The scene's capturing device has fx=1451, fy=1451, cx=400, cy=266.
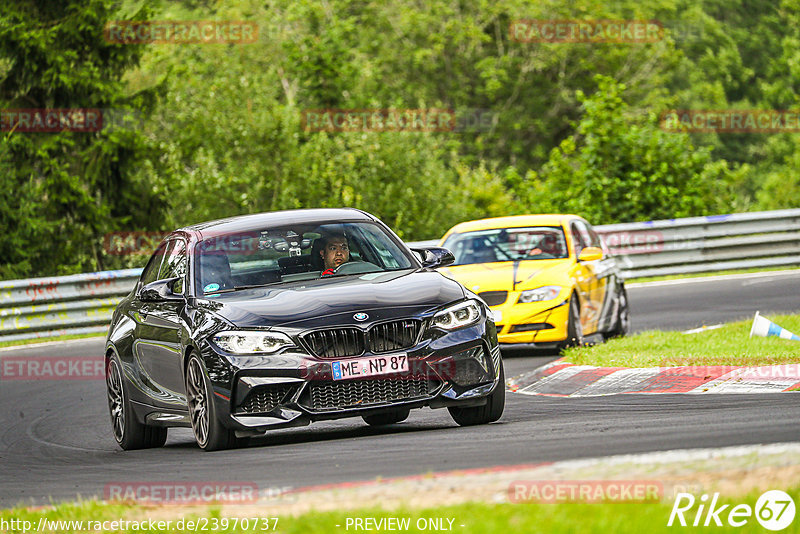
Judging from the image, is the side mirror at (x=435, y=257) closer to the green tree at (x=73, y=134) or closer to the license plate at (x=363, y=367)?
the license plate at (x=363, y=367)

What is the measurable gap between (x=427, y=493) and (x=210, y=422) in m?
3.32

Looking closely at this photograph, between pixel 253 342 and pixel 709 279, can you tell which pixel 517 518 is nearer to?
pixel 253 342

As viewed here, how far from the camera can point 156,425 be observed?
1039cm

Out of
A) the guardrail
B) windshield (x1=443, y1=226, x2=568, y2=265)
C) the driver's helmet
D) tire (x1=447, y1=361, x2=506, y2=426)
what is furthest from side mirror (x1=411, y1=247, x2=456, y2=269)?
the guardrail

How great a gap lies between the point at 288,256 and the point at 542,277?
5987 millimetres

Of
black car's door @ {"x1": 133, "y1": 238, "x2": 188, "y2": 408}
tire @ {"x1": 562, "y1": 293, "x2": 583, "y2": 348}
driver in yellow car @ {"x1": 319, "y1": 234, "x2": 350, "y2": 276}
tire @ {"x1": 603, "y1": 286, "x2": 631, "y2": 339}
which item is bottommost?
tire @ {"x1": 603, "y1": 286, "x2": 631, "y2": 339}

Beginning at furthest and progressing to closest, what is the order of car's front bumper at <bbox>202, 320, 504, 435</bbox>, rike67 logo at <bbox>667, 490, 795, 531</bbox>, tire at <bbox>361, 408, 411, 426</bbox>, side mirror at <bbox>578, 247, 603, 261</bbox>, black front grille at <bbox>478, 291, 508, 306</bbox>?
side mirror at <bbox>578, 247, 603, 261</bbox>
black front grille at <bbox>478, 291, 508, 306</bbox>
tire at <bbox>361, 408, 411, 426</bbox>
car's front bumper at <bbox>202, 320, 504, 435</bbox>
rike67 logo at <bbox>667, 490, 795, 531</bbox>

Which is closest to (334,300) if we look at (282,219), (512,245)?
(282,219)

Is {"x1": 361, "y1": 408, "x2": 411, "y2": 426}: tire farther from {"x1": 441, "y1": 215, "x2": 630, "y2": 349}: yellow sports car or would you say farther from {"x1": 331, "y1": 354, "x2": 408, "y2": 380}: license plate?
{"x1": 441, "y1": 215, "x2": 630, "y2": 349}: yellow sports car

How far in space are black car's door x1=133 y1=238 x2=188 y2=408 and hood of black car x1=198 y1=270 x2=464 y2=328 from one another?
438 mm

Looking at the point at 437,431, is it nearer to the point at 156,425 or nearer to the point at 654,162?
the point at 156,425

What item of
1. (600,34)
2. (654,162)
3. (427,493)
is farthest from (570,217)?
(600,34)

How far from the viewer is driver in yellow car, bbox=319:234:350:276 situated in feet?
32.6

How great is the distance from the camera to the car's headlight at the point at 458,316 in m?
8.91
